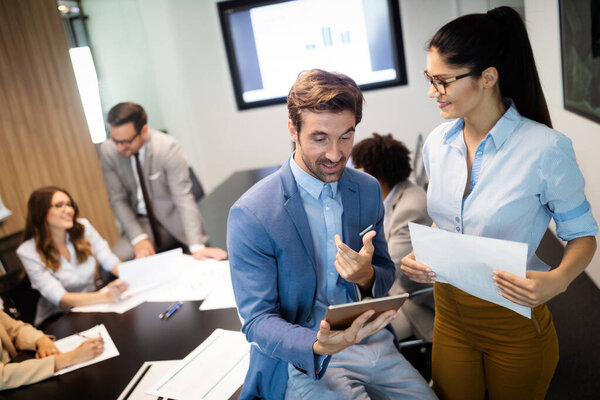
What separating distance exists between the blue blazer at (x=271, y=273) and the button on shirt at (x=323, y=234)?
0.06 metres

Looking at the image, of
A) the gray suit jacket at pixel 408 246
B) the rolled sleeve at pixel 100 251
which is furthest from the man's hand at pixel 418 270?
the rolled sleeve at pixel 100 251

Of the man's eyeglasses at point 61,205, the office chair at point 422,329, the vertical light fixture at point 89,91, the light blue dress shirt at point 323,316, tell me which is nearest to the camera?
the light blue dress shirt at point 323,316

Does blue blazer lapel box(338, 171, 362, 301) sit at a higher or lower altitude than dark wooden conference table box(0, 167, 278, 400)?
higher

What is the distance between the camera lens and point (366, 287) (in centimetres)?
152

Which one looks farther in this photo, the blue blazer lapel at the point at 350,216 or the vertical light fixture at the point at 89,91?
the vertical light fixture at the point at 89,91

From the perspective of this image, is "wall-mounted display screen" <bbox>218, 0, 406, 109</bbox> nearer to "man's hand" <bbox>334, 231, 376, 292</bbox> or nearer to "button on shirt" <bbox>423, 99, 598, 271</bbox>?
"button on shirt" <bbox>423, 99, 598, 271</bbox>

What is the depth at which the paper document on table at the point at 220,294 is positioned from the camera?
2117 millimetres

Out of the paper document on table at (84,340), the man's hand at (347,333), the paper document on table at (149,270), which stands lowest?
the paper document on table at (84,340)

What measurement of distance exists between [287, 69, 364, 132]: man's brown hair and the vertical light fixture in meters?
3.40

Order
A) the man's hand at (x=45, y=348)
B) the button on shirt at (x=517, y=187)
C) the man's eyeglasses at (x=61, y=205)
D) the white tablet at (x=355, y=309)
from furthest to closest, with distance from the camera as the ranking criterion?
the man's eyeglasses at (x=61, y=205) → the man's hand at (x=45, y=348) → the button on shirt at (x=517, y=187) → the white tablet at (x=355, y=309)

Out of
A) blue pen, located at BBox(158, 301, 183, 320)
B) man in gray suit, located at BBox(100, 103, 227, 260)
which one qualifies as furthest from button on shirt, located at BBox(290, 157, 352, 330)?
man in gray suit, located at BBox(100, 103, 227, 260)

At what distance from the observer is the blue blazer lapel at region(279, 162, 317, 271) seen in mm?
1446

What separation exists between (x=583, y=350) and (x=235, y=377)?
2.01m

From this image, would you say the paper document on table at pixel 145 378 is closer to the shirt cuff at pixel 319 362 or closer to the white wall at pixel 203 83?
the shirt cuff at pixel 319 362
